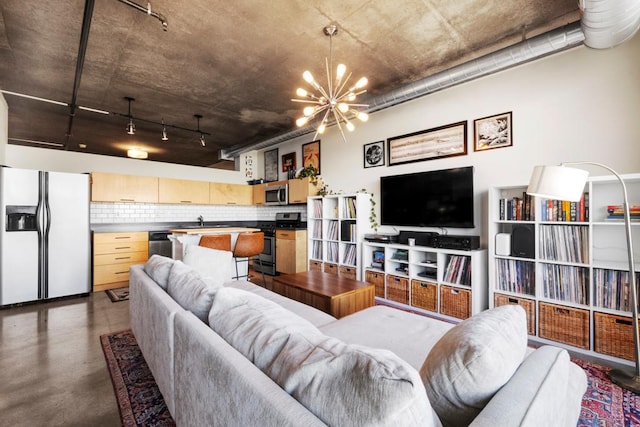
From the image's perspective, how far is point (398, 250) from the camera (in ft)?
12.8

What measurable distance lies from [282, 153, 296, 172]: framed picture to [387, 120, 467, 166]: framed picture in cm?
233

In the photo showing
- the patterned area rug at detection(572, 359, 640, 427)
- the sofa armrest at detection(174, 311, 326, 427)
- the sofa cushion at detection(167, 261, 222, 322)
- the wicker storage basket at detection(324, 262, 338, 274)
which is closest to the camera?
the sofa armrest at detection(174, 311, 326, 427)

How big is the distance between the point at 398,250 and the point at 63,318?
3994mm

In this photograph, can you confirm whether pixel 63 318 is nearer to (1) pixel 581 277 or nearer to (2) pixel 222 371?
(2) pixel 222 371

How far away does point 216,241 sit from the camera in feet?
12.7

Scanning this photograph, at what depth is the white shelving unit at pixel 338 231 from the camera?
4.33 meters

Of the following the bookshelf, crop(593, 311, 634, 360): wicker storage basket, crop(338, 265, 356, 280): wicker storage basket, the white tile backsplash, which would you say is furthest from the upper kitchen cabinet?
crop(593, 311, 634, 360): wicker storage basket

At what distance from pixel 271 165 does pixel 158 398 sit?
5.27m

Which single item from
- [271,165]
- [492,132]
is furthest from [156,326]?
[271,165]

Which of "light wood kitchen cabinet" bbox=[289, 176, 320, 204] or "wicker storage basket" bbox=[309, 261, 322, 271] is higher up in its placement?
"light wood kitchen cabinet" bbox=[289, 176, 320, 204]

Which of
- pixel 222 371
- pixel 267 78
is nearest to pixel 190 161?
pixel 267 78

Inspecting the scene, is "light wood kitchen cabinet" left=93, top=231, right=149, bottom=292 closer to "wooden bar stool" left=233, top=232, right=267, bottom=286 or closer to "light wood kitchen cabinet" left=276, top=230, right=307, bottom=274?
"wooden bar stool" left=233, top=232, right=267, bottom=286

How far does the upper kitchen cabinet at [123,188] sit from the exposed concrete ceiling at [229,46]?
1059mm

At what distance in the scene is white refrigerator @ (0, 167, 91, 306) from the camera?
362 cm
